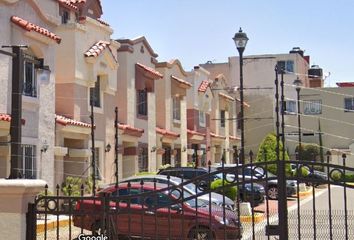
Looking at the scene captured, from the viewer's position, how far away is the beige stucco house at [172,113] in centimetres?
3391

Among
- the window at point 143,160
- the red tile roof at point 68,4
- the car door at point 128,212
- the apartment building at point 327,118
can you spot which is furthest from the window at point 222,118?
the car door at point 128,212

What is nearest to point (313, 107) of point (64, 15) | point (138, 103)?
point (138, 103)

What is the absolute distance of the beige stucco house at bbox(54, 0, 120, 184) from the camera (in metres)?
22.6

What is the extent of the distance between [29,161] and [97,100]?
21.7ft

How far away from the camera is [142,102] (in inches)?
1194

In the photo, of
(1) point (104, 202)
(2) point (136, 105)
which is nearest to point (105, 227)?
(1) point (104, 202)

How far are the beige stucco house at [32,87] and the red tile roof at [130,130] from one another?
20.1ft

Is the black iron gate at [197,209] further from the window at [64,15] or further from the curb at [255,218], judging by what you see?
the window at [64,15]

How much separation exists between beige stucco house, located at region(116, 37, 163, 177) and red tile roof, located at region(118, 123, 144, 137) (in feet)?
0.30

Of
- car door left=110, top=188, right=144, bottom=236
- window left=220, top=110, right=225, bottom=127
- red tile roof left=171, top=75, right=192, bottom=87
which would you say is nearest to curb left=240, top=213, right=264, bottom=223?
car door left=110, top=188, right=144, bottom=236

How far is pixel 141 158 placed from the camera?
29984 millimetres

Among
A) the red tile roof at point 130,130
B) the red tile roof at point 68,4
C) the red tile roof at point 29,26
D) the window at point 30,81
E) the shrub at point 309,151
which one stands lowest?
the shrub at point 309,151

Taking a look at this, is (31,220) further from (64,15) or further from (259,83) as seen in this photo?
(259,83)

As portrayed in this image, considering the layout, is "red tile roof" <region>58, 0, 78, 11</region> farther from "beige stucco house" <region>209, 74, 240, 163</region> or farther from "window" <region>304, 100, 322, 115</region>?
"window" <region>304, 100, 322, 115</region>
